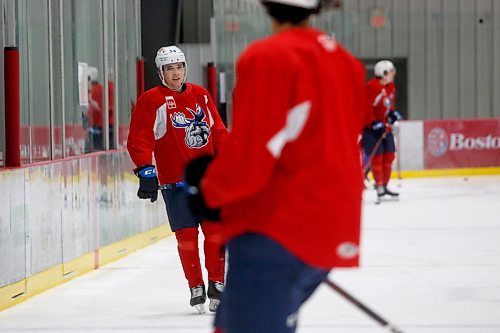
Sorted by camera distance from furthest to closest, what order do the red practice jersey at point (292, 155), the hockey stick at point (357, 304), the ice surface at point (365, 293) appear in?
1. the ice surface at point (365, 293)
2. the hockey stick at point (357, 304)
3. the red practice jersey at point (292, 155)

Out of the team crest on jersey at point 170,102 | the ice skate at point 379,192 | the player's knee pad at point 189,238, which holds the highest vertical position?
the team crest on jersey at point 170,102

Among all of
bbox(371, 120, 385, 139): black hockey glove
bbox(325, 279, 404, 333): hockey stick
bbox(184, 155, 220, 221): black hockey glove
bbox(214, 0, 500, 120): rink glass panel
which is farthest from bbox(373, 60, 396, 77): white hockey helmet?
bbox(184, 155, 220, 221): black hockey glove

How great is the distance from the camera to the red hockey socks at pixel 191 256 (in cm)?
589

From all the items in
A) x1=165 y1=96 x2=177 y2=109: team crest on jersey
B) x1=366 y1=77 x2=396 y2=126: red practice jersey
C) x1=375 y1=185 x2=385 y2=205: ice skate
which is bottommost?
x1=375 y1=185 x2=385 y2=205: ice skate

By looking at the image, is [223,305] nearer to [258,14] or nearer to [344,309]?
[344,309]

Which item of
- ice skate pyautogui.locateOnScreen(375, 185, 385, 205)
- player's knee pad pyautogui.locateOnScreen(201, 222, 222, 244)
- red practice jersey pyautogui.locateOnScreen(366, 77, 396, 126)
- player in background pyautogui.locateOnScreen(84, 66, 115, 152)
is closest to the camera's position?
player's knee pad pyautogui.locateOnScreen(201, 222, 222, 244)

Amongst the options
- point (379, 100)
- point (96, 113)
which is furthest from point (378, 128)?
point (96, 113)

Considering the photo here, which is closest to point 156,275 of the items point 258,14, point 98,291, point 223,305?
point 98,291

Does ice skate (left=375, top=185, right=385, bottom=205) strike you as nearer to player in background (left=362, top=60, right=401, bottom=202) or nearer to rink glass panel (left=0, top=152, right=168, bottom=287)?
player in background (left=362, top=60, right=401, bottom=202)

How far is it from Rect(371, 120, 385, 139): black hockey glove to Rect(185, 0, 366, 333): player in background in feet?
33.7

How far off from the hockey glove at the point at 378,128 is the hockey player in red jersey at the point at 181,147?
703 centimetres

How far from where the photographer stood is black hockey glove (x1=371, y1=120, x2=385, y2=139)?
1278cm

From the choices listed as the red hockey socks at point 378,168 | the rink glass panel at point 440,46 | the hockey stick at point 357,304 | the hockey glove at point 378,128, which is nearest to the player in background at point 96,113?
the hockey glove at point 378,128

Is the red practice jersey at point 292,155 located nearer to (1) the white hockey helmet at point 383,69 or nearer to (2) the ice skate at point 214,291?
(2) the ice skate at point 214,291
